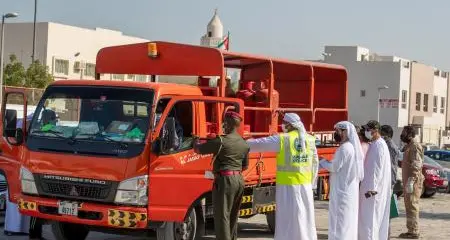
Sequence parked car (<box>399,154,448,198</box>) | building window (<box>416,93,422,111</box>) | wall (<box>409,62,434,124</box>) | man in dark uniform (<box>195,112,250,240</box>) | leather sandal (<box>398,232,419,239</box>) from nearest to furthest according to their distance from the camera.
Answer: man in dark uniform (<box>195,112,250,240</box>) → leather sandal (<box>398,232,419,239</box>) → parked car (<box>399,154,448,198</box>) → wall (<box>409,62,434,124</box>) → building window (<box>416,93,422,111</box>)

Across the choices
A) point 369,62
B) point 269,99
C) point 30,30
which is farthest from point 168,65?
point 369,62

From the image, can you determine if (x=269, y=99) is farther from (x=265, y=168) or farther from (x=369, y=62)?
(x=369, y=62)

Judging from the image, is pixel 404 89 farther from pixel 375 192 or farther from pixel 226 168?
pixel 226 168

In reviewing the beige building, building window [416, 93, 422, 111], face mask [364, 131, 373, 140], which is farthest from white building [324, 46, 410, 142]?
face mask [364, 131, 373, 140]

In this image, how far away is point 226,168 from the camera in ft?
30.3

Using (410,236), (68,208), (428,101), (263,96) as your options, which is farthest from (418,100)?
(68,208)

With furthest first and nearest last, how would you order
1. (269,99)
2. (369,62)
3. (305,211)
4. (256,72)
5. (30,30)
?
1. (369,62)
2. (30,30)
3. (256,72)
4. (269,99)
5. (305,211)

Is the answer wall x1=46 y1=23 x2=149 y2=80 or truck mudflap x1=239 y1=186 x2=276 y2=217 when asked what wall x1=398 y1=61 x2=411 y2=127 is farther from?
truck mudflap x1=239 y1=186 x2=276 y2=217

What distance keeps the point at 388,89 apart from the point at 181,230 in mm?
68574

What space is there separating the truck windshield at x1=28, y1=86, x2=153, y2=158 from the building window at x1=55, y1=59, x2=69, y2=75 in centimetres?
5639

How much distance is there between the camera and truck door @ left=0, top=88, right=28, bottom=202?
10.5m

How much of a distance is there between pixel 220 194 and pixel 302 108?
4861 millimetres

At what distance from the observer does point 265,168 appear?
11.6 meters

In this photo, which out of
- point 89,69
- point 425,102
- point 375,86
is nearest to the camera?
point 89,69
